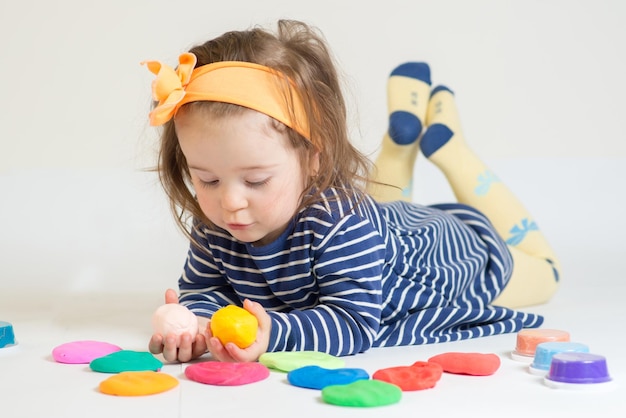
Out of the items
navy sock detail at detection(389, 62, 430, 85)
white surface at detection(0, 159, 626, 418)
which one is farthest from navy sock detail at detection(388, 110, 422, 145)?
white surface at detection(0, 159, 626, 418)

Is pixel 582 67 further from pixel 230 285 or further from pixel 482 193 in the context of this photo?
pixel 230 285

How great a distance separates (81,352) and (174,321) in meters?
0.15

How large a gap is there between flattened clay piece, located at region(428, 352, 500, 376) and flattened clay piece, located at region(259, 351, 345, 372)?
0.48 ft

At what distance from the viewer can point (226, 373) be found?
1.24 metres

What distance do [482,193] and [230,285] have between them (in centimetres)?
73

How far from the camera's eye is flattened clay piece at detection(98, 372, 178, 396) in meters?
1.18

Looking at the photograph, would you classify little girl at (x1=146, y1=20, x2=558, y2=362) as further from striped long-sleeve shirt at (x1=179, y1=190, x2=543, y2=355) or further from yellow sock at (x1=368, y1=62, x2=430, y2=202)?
yellow sock at (x1=368, y1=62, x2=430, y2=202)

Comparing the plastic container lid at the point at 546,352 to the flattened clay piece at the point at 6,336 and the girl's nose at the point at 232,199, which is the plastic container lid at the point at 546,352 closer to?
the girl's nose at the point at 232,199

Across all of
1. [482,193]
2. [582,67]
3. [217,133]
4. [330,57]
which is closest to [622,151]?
[582,67]

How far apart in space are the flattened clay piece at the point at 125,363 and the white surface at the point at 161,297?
2 cm

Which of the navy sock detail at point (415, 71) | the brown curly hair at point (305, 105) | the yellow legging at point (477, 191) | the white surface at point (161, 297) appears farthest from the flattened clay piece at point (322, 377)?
the navy sock detail at point (415, 71)

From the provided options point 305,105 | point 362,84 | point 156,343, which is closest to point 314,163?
point 305,105

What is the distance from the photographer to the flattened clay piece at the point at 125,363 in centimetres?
129

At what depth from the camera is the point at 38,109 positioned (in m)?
3.11
